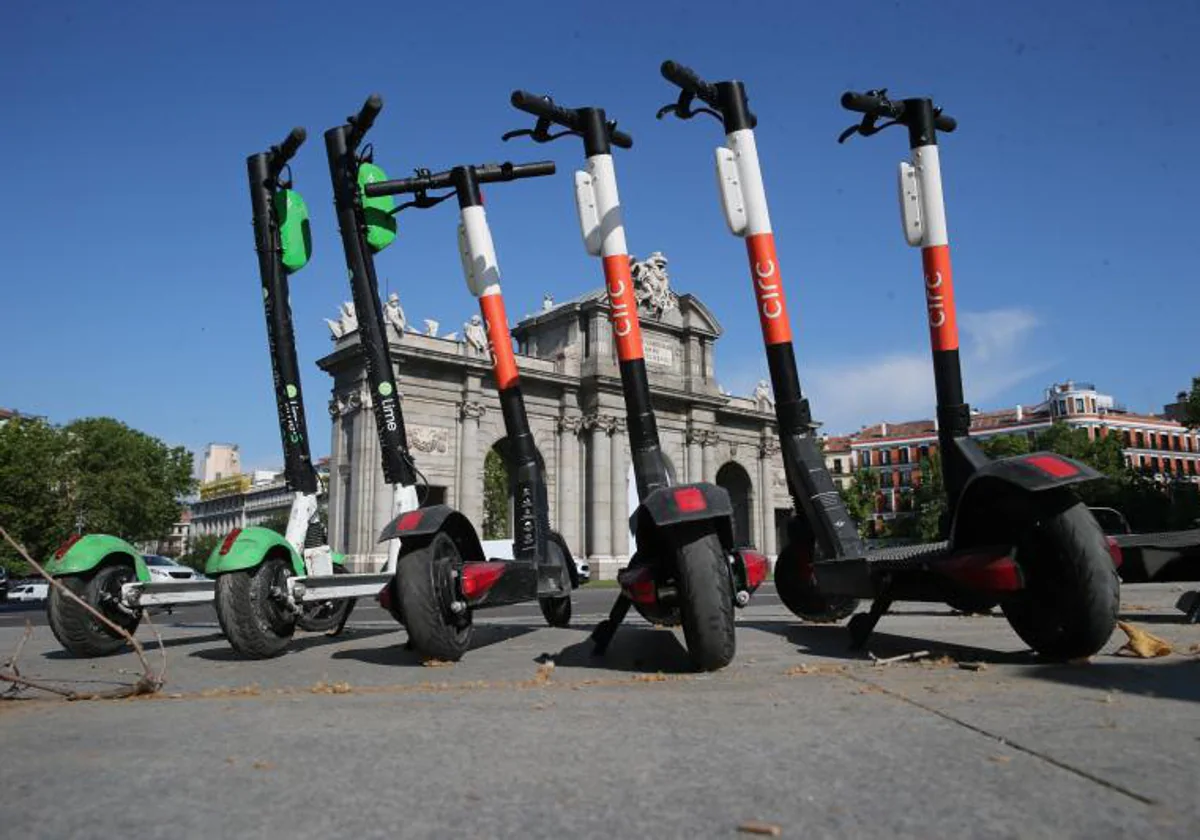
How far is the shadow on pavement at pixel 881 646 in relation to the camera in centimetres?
537

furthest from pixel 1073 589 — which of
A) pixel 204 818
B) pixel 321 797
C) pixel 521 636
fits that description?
pixel 521 636

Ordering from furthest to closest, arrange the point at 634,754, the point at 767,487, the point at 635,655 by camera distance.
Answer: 1. the point at 767,487
2. the point at 635,655
3. the point at 634,754

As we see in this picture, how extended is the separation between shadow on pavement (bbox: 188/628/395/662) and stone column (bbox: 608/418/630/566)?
27212 mm

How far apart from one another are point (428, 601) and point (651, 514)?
1.84 metres

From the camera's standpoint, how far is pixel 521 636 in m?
8.34

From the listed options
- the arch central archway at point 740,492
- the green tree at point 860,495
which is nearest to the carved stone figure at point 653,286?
the arch central archway at point 740,492

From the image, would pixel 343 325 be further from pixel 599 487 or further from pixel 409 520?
pixel 409 520

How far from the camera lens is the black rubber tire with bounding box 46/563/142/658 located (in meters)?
7.05

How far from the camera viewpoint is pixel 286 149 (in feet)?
29.1

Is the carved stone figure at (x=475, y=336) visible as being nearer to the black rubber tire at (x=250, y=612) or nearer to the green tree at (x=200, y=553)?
the black rubber tire at (x=250, y=612)

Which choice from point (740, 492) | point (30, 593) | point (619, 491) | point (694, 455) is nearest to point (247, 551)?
point (619, 491)

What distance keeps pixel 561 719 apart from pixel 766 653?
9.65 ft

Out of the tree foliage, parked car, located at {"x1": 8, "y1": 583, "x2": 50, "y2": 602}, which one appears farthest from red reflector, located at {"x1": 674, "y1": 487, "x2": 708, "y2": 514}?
the tree foliage

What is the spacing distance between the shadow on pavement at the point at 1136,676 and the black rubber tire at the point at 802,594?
3074mm
